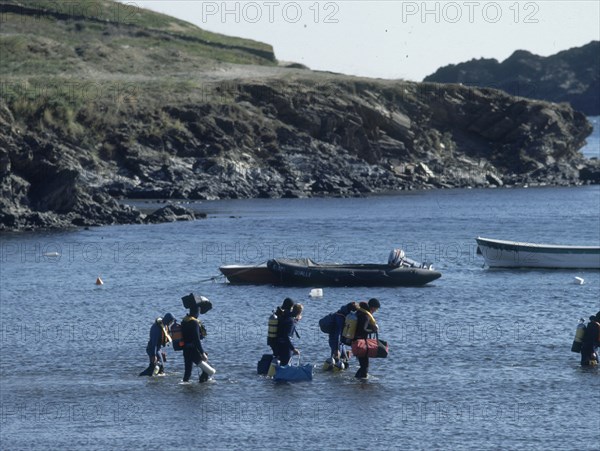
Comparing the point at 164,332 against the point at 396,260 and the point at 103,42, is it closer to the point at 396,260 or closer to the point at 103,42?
the point at 396,260

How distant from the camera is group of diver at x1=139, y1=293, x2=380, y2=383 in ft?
95.8

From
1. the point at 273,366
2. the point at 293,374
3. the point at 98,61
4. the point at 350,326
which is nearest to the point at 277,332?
the point at 273,366

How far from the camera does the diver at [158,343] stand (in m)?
30.3

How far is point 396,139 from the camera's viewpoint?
128 meters

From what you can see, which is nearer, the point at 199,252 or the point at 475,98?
the point at 199,252

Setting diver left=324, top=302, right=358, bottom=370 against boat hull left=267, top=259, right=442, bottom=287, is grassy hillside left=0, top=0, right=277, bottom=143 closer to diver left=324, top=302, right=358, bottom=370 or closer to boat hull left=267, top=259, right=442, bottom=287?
boat hull left=267, top=259, right=442, bottom=287

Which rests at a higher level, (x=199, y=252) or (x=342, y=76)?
(x=342, y=76)

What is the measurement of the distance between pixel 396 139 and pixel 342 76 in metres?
16.9

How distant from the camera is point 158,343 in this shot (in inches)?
1207

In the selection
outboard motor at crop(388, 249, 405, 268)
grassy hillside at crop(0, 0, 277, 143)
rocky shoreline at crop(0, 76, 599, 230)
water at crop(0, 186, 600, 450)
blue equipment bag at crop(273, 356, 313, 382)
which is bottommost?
water at crop(0, 186, 600, 450)

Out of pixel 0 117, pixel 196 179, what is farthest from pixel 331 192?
pixel 0 117

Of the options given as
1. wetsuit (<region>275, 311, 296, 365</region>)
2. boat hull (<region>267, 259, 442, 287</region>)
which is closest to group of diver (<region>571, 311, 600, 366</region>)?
wetsuit (<region>275, 311, 296, 365</region>)

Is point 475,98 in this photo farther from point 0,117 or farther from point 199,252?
point 199,252

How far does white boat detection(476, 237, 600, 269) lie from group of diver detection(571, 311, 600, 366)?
27566 millimetres
